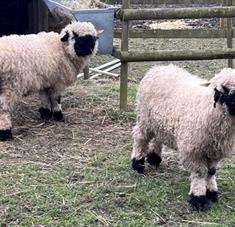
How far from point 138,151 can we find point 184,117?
97cm

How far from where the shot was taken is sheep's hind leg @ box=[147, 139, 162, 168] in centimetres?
607

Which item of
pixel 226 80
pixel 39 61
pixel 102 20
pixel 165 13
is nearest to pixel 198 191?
pixel 226 80

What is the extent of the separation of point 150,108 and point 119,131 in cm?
188

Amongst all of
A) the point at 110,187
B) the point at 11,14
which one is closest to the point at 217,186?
the point at 110,187

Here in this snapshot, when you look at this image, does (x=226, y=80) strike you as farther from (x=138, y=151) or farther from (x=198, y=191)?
(x=138, y=151)

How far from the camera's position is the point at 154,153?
20.1ft

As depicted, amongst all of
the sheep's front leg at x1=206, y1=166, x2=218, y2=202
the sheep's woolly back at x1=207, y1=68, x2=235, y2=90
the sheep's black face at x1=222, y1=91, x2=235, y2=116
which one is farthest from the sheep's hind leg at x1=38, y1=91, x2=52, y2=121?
the sheep's black face at x1=222, y1=91, x2=235, y2=116

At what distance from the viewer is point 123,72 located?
8328mm

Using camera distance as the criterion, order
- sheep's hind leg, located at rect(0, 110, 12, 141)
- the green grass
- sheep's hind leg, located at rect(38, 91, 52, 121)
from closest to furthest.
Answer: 1. the green grass
2. sheep's hind leg, located at rect(0, 110, 12, 141)
3. sheep's hind leg, located at rect(38, 91, 52, 121)

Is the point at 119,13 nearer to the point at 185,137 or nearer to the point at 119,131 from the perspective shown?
the point at 119,131

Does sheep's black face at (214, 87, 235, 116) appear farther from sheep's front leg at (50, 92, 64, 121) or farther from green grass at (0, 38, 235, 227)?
sheep's front leg at (50, 92, 64, 121)

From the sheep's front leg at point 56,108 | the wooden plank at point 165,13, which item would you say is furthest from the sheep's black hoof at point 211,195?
the wooden plank at point 165,13

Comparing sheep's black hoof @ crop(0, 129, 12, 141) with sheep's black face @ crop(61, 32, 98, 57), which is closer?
sheep's black hoof @ crop(0, 129, 12, 141)

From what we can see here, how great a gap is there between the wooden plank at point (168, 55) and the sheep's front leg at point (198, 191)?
3.31 meters
